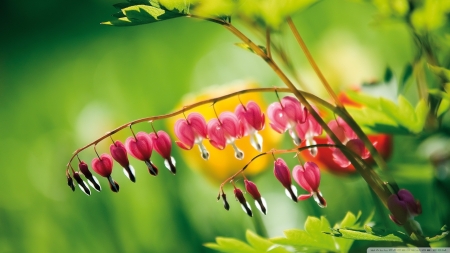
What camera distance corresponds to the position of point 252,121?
467 mm

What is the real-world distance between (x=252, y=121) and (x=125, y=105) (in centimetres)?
93

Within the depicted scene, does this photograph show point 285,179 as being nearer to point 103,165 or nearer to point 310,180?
point 310,180

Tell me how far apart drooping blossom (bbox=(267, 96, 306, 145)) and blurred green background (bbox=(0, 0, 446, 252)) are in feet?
0.75

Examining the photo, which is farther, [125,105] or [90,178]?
[125,105]

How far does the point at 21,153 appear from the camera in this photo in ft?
4.62

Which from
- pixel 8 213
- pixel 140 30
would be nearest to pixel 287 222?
pixel 8 213

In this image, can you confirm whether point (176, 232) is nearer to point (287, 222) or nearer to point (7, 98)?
point (287, 222)

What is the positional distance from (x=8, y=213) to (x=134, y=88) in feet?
1.56

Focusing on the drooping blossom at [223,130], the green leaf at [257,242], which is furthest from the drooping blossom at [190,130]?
the green leaf at [257,242]

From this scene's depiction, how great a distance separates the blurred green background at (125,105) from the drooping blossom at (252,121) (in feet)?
0.79

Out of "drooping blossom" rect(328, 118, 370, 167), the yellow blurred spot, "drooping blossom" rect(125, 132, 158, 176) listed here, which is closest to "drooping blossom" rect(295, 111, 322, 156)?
"drooping blossom" rect(328, 118, 370, 167)

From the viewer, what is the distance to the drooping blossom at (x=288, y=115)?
0.47 metres

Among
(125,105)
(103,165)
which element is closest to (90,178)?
(103,165)

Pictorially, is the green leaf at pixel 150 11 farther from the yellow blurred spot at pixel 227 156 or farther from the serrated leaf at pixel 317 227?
the yellow blurred spot at pixel 227 156
